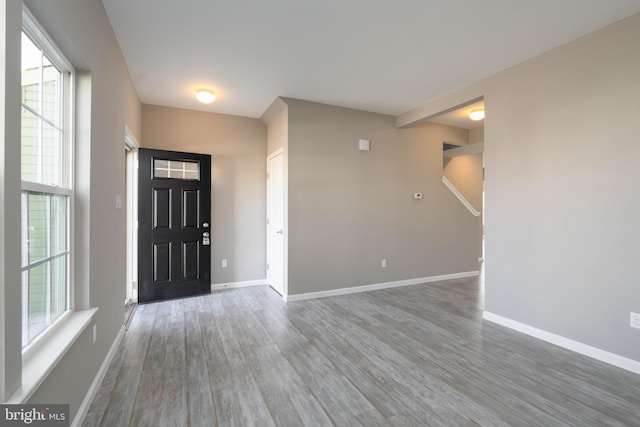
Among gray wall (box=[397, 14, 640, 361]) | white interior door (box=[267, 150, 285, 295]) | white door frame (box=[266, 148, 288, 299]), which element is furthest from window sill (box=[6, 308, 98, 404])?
gray wall (box=[397, 14, 640, 361])

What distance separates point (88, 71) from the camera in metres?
1.87

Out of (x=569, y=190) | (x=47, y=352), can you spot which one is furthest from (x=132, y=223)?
(x=569, y=190)

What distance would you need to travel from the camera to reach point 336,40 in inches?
101

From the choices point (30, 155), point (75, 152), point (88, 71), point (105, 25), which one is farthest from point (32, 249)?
point (105, 25)

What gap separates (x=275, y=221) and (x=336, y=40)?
2612mm

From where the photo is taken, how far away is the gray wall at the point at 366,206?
Result: 3.99 meters

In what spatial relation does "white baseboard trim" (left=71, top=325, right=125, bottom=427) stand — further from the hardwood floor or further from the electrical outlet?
the electrical outlet

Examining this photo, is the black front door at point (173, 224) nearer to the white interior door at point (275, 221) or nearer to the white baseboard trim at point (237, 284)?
the white baseboard trim at point (237, 284)

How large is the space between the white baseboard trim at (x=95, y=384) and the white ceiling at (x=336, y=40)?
105 inches

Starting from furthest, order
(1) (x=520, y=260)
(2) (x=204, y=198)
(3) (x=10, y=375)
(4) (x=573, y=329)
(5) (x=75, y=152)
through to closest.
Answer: (2) (x=204, y=198) < (1) (x=520, y=260) < (4) (x=573, y=329) < (5) (x=75, y=152) < (3) (x=10, y=375)

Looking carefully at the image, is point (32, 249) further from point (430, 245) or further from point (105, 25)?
point (430, 245)

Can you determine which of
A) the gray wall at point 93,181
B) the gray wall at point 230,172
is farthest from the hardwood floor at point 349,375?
the gray wall at point 230,172

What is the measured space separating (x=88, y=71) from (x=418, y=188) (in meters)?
4.36

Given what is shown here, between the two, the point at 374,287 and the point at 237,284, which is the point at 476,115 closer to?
the point at 374,287
